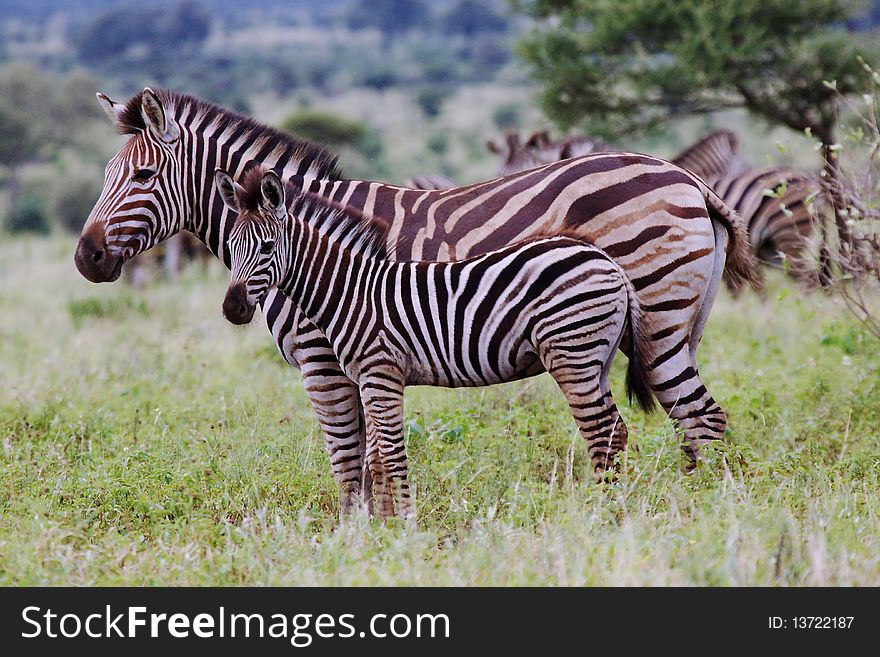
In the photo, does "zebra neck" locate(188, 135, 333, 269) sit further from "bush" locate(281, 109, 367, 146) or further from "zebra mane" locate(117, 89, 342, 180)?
"bush" locate(281, 109, 367, 146)

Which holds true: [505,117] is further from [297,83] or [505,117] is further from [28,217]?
[28,217]

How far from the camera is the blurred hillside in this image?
2819 cm

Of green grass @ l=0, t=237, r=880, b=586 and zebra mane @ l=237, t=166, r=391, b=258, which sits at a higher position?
zebra mane @ l=237, t=166, r=391, b=258

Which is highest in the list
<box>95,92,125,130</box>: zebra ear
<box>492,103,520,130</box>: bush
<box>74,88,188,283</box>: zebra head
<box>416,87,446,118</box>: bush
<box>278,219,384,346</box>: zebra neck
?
<box>416,87,446,118</box>: bush

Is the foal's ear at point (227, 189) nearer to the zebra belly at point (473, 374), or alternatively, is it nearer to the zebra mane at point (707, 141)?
the zebra belly at point (473, 374)

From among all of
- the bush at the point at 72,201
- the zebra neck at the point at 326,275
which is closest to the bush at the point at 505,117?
the bush at the point at 72,201

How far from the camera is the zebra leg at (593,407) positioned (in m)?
5.20

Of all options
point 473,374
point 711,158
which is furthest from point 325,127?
point 473,374

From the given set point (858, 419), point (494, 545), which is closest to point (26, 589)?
point (494, 545)

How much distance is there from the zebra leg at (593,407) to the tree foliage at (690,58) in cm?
887

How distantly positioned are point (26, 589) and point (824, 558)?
3481 mm

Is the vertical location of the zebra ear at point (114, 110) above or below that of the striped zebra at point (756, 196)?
below

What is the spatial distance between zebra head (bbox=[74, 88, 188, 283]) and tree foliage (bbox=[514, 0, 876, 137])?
29.4 ft

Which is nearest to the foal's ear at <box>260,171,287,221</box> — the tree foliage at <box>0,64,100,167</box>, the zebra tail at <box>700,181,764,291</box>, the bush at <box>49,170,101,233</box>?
the zebra tail at <box>700,181,764,291</box>
